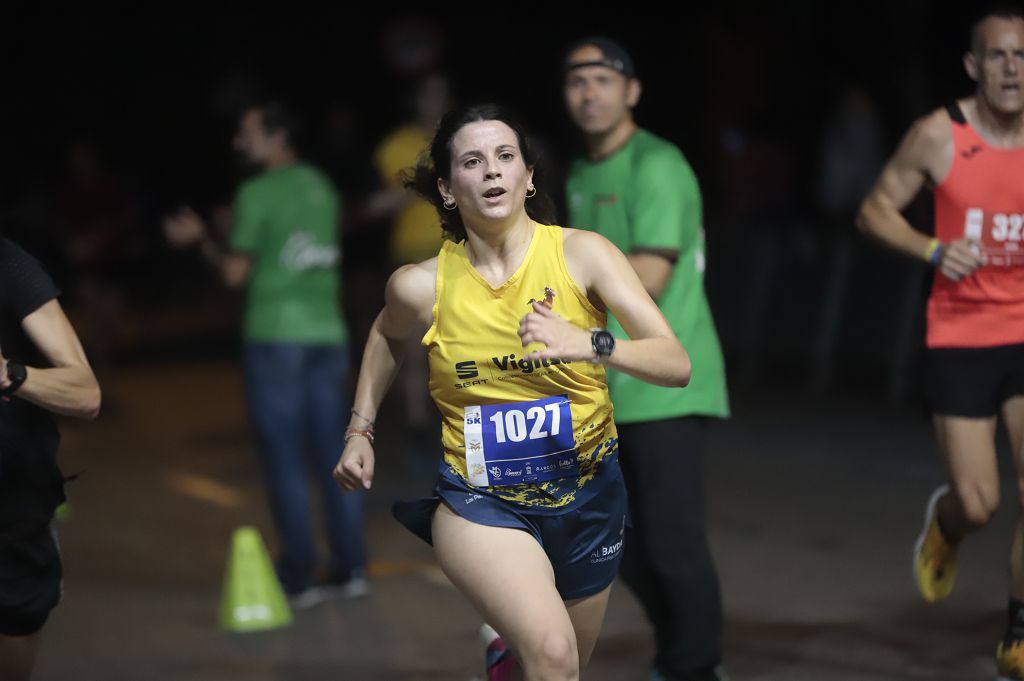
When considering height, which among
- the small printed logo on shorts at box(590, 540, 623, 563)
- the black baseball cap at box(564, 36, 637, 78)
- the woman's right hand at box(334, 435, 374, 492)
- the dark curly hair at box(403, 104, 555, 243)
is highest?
the black baseball cap at box(564, 36, 637, 78)

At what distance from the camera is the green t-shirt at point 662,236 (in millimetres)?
5434

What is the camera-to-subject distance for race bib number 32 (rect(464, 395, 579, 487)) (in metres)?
4.29

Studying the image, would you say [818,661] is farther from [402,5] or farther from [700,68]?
[402,5]

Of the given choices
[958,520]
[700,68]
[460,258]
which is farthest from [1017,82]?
[700,68]

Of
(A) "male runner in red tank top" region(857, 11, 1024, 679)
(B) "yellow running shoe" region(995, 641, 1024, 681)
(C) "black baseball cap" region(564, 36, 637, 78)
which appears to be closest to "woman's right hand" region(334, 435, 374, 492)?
(C) "black baseball cap" region(564, 36, 637, 78)

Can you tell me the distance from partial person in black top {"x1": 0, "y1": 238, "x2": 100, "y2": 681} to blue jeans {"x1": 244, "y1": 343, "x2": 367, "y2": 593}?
2805 mm

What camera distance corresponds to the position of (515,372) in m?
4.27

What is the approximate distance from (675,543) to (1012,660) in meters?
Answer: 1.15

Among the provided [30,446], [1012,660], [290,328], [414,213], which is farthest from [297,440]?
[1012,660]

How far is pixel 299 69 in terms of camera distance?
2456 centimetres

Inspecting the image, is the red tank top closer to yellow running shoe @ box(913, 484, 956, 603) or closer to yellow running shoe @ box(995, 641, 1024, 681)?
yellow running shoe @ box(913, 484, 956, 603)

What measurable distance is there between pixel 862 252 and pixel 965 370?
7.15m

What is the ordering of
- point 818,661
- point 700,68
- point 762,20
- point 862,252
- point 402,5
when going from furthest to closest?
point 402,5, point 700,68, point 762,20, point 862,252, point 818,661

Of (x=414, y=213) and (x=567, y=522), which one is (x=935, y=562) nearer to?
(x=567, y=522)
